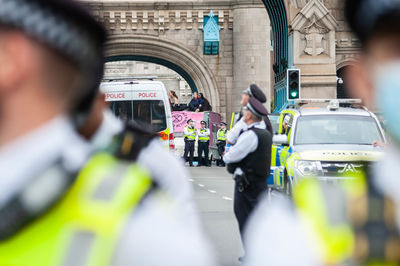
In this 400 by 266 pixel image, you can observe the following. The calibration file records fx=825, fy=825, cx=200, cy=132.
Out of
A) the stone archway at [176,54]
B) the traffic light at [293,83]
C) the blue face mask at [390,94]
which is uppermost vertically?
the stone archway at [176,54]

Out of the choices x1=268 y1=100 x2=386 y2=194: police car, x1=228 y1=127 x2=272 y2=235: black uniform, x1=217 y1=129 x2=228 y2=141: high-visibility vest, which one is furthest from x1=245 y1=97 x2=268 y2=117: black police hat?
x1=217 y1=129 x2=228 y2=141: high-visibility vest

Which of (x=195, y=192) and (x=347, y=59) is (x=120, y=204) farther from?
(x=347, y=59)

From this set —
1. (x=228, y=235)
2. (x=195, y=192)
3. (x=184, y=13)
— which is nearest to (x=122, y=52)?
(x=184, y=13)

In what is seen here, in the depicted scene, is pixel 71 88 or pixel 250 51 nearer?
pixel 71 88

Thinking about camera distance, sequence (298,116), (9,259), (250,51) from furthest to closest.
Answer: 1. (250,51)
2. (298,116)
3. (9,259)

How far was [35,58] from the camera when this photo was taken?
1.42 m

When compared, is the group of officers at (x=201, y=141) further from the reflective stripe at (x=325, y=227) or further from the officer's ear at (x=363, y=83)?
the reflective stripe at (x=325, y=227)

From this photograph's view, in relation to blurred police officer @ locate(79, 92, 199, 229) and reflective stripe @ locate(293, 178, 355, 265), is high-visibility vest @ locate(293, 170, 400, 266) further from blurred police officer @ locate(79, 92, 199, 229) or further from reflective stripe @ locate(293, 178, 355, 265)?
blurred police officer @ locate(79, 92, 199, 229)

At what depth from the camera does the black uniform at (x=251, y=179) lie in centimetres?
767

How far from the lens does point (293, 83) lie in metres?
19.5

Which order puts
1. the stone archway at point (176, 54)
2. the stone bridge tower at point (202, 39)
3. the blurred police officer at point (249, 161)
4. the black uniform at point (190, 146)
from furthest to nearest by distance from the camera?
the stone archway at point (176, 54), the stone bridge tower at point (202, 39), the black uniform at point (190, 146), the blurred police officer at point (249, 161)

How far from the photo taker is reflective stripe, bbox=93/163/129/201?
141cm

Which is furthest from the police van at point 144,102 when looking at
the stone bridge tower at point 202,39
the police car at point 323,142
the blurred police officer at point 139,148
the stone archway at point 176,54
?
the stone archway at point 176,54

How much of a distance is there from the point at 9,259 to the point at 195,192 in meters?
15.1
